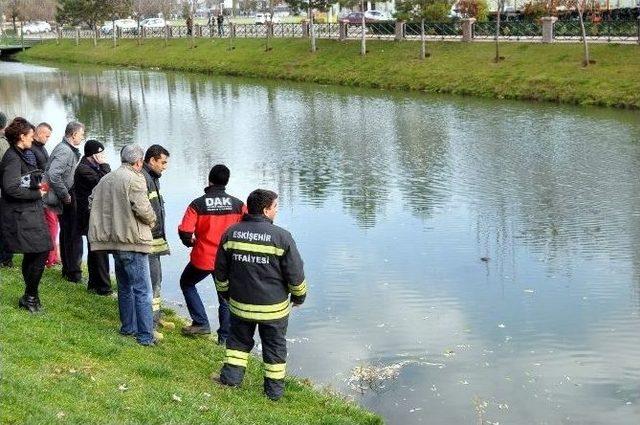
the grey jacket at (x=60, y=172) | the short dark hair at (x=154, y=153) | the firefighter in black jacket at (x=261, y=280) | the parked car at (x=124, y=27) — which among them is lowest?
the firefighter in black jacket at (x=261, y=280)

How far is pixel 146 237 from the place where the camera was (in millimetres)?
9305

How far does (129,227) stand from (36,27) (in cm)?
12000

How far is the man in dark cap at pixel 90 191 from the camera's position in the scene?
10812mm

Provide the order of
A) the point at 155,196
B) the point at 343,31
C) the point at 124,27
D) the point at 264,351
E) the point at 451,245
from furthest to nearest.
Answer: the point at 124,27 < the point at 343,31 < the point at 451,245 < the point at 155,196 < the point at 264,351

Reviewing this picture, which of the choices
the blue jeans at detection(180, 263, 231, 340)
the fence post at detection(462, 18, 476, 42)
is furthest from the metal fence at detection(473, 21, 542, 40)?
the blue jeans at detection(180, 263, 231, 340)

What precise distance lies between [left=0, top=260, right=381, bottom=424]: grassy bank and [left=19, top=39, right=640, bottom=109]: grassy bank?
2875cm

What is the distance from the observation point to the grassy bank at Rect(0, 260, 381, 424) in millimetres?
7133

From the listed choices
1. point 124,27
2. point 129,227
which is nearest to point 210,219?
point 129,227

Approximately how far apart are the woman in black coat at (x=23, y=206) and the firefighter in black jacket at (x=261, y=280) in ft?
7.11

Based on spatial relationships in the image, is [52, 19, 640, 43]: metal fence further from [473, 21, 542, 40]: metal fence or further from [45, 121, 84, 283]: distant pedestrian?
[45, 121, 84, 283]: distant pedestrian

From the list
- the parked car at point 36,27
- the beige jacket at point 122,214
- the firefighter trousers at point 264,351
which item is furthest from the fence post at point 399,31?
the parked car at point 36,27

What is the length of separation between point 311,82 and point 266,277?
147 feet

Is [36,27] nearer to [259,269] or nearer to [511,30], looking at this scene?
[511,30]

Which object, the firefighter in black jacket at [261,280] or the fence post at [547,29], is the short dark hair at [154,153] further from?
the fence post at [547,29]
